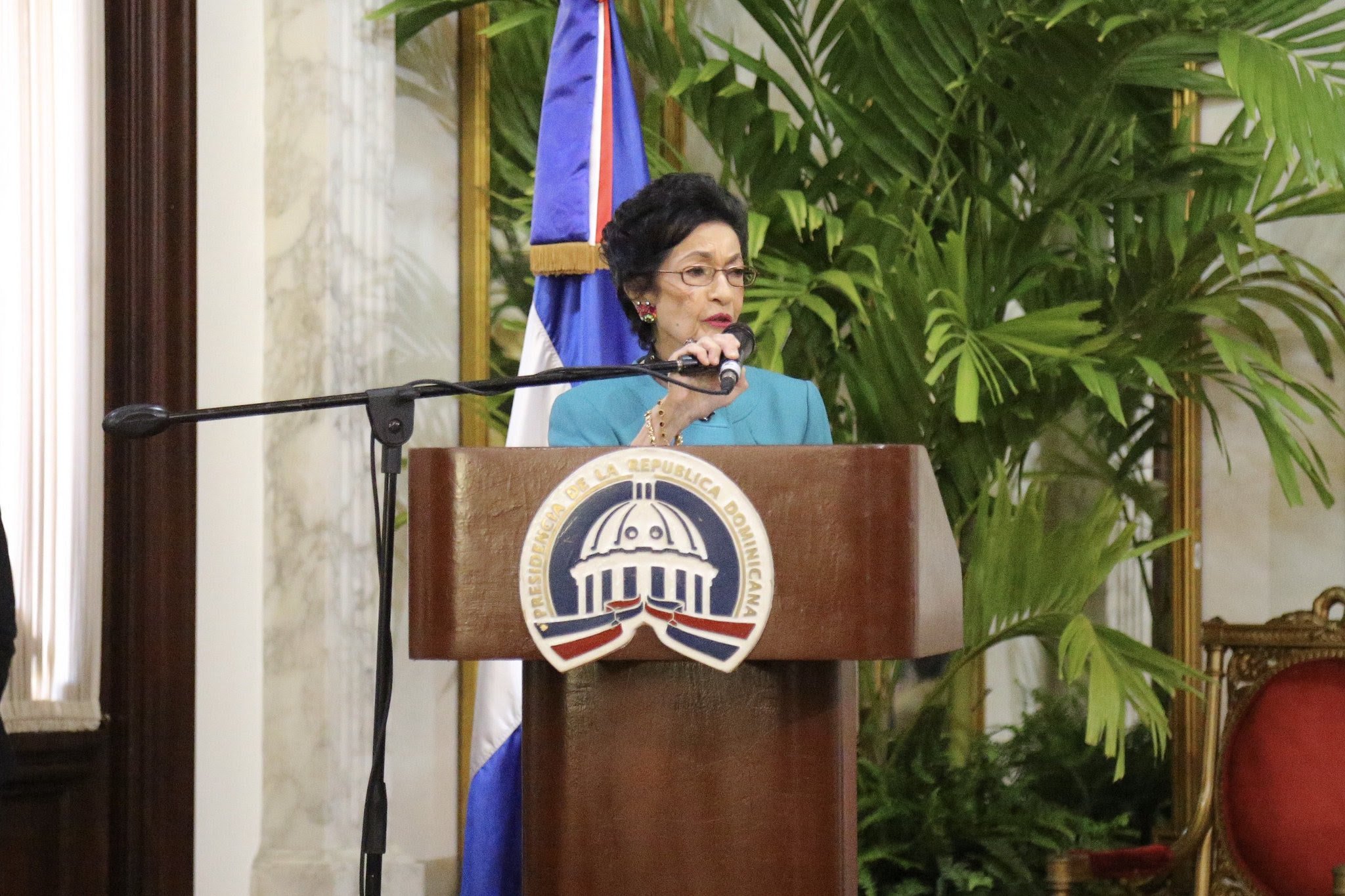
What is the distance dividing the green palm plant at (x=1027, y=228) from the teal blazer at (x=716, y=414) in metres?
0.89

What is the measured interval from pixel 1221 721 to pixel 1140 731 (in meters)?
0.23

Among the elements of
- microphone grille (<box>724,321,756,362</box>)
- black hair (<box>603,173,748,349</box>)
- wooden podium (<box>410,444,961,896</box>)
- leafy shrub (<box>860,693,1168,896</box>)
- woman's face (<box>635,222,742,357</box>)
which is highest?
black hair (<box>603,173,748,349</box>)

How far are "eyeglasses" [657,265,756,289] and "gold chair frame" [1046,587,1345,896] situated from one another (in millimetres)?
1661

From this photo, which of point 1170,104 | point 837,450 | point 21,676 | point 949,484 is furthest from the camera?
point 1170,104

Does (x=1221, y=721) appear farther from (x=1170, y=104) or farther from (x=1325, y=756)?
(x=1170, y=104)

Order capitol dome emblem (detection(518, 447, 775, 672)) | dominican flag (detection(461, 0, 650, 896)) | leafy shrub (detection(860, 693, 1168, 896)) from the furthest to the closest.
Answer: leafy shrub (detection(860, 693, 1168, 896))
dominican flag (detection(461, 0, 650, 896))
capitol dome emblem (detection(518, 447, 775, 672))

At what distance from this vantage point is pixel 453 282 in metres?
4.00

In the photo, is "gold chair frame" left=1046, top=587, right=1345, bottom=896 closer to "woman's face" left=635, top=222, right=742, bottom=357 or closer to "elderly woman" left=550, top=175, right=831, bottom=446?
"elderly woman" left=550, top=175, right=831, bottom=446

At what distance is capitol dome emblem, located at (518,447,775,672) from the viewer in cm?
141

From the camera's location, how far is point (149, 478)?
11.1 ft

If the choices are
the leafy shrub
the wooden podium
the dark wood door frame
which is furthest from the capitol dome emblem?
the dark wood door frame

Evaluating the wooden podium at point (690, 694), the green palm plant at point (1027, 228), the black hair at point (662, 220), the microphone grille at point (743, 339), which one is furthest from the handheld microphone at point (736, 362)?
the green palm plant at point (1027, 228)

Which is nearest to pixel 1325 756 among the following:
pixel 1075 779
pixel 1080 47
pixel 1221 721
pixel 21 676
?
pixel 1221 721

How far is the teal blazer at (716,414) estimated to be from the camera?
6.94 feet
